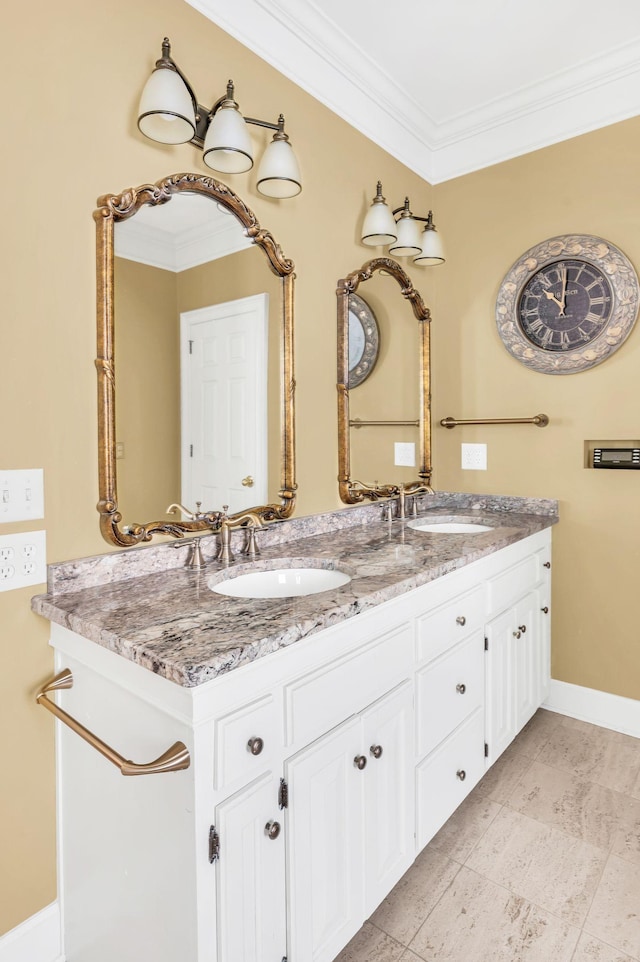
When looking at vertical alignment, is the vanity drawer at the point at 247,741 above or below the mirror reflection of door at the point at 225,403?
below

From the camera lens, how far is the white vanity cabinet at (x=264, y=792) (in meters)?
0.99

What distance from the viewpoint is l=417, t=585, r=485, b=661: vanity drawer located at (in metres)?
1.55

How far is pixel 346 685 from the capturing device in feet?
4.16

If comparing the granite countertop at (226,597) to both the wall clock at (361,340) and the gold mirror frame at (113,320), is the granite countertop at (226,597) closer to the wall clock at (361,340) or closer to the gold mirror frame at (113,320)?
the gold mirror frame at (113,320)

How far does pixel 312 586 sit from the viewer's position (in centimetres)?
166

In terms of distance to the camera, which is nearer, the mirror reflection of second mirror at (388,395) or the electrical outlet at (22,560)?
the electrical outlet at (22,560)

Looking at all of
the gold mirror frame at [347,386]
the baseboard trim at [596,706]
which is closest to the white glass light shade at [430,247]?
the gold mirror frame at [347,386]

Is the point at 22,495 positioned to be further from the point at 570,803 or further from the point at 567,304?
the point at 567,304

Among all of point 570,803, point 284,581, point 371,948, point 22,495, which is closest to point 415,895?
point 371,948

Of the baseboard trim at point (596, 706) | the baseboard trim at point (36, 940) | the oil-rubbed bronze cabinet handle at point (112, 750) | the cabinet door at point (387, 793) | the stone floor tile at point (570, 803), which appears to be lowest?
the stone floor tile at point (570, 803)

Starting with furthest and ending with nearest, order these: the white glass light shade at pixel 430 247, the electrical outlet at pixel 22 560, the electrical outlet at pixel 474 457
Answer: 1. the electrical outlet at pixel 474 457
2. the white glass light shade at pixel 430 247
3. the electrical outlet at pixel 22 560

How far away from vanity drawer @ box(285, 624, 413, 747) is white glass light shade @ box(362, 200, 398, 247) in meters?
1.55

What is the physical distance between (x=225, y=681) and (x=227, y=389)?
99 cm

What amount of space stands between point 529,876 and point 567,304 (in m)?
2.09
